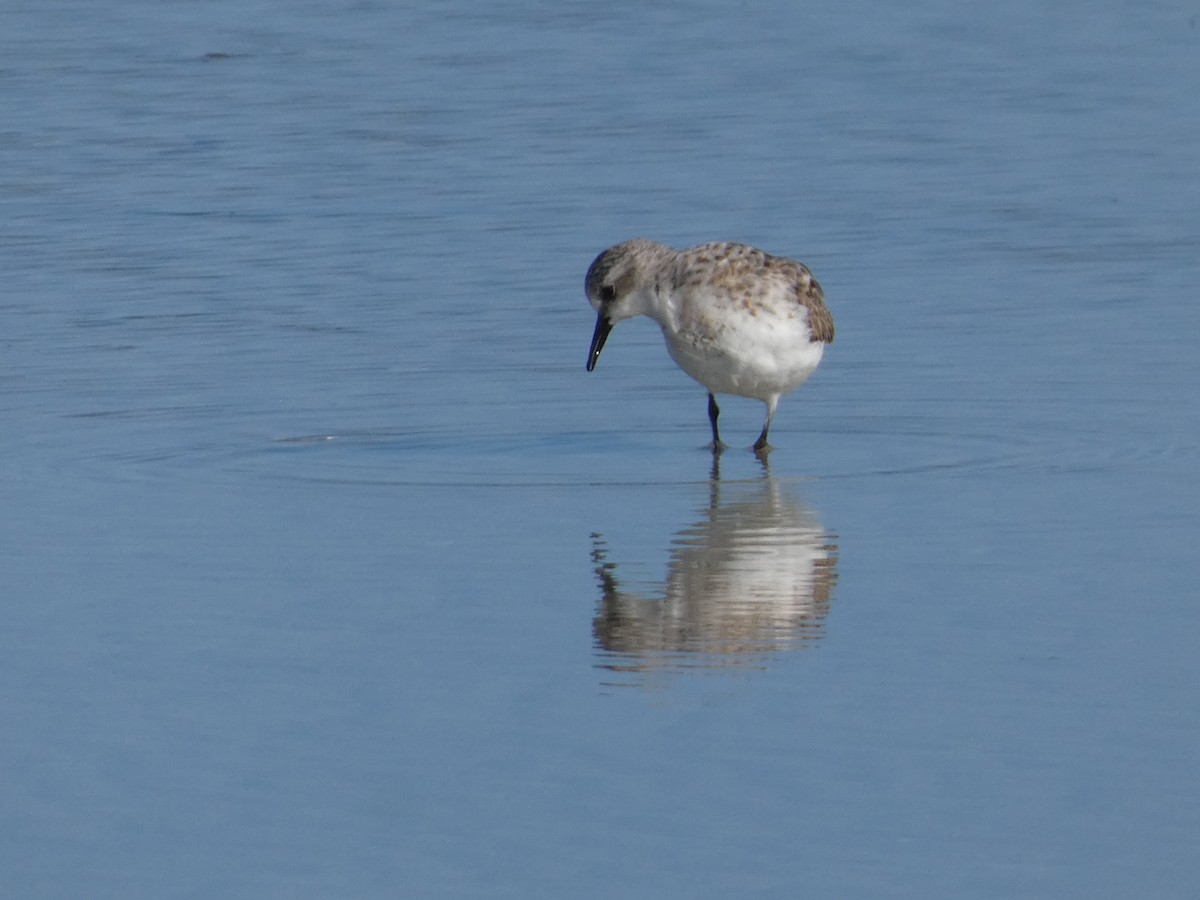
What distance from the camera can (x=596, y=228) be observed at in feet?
47.0

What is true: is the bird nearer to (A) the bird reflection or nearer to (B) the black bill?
(B) the black bill

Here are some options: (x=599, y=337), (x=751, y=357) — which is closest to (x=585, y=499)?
(x=751, y=357)

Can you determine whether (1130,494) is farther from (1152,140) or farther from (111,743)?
(1152,140)

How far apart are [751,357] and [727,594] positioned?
252 centimetres

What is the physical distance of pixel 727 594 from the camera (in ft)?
25.1

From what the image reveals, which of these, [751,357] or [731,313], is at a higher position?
[731,313]

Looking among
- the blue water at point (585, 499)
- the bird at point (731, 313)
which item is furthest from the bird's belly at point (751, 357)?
the blue water at point (585, 499)

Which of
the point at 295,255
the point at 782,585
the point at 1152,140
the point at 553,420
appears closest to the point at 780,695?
the point at 782,585

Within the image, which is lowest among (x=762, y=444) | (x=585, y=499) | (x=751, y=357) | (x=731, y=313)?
(x=762, y=444)

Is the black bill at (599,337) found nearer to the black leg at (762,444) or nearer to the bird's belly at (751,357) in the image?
the bird's belly at (751,357)

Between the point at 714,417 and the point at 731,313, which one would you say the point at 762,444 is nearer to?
the point at 714,417

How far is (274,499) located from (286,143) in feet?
28.5

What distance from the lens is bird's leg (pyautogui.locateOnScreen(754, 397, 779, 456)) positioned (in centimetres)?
1012

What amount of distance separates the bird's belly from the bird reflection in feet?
3.49
